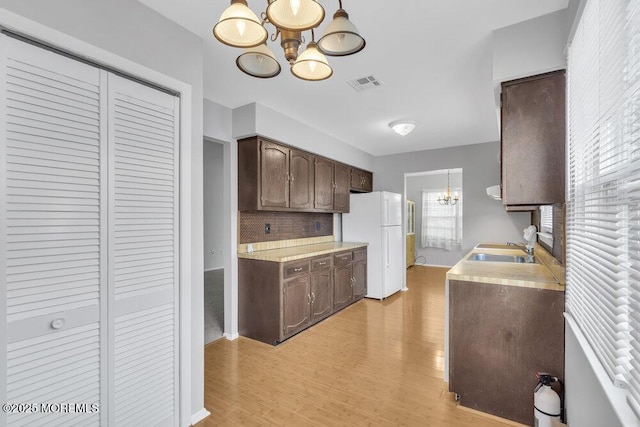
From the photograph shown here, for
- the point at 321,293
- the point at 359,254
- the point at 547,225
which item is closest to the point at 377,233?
the point at 359,254

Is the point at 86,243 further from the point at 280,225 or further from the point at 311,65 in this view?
the point at 280,225

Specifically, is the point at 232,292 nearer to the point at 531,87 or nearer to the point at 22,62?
the point at 22,62

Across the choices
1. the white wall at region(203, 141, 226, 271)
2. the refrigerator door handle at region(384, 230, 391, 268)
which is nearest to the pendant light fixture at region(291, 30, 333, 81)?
the refrigerator door handle at region(384, 230, 391, 268)

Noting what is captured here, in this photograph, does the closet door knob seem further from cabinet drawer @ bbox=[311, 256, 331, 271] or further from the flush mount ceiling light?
the flush mount ceiling light

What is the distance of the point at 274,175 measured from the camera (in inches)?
136

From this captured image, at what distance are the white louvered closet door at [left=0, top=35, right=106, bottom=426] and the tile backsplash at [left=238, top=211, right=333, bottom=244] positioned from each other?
2.00 m

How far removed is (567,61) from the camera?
1733mm

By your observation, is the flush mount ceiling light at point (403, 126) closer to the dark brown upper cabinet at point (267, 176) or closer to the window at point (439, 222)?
the dark brown upper cabinet at point (267, 176)

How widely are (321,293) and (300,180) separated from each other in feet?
4.84

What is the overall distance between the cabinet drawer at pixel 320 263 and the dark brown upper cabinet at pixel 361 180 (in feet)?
5.45

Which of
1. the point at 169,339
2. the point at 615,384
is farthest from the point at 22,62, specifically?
the point at 615,384

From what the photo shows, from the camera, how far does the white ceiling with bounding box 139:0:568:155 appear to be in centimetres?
176

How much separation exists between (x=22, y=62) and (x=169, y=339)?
62.3 inches

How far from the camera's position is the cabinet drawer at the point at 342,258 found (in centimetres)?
410
